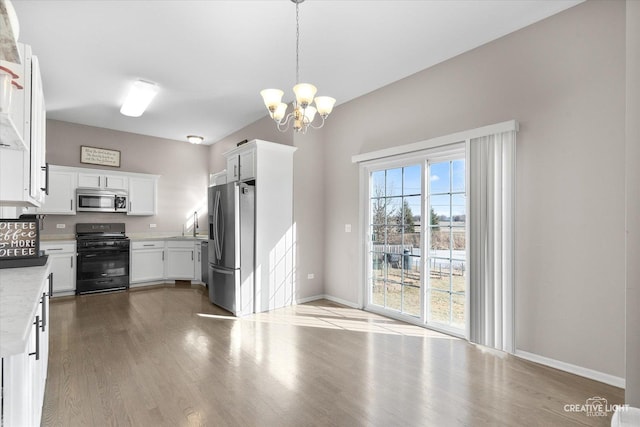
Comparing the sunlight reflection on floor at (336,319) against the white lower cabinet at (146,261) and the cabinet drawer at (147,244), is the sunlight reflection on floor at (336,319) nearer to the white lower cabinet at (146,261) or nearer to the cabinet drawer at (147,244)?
the white lower cabinet at (146,261)

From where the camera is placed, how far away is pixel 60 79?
4004 mm

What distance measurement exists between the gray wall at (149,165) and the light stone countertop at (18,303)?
432 cm

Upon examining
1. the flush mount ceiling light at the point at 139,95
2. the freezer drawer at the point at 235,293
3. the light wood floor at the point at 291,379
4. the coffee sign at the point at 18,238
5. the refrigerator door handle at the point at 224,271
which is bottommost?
the light wood floor at the point at 291,379

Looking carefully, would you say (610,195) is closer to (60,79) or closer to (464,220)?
(464,220)

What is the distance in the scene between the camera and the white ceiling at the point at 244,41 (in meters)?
2.67

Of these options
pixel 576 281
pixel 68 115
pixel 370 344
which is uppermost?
pixel 68 115

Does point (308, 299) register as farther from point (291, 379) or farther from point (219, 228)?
point (291, 379)

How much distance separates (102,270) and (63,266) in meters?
0.53

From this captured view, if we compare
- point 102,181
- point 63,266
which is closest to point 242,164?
point 102,181

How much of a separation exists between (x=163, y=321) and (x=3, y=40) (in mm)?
3527

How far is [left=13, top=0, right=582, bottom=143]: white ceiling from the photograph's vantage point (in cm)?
267

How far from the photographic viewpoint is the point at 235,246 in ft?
14.1

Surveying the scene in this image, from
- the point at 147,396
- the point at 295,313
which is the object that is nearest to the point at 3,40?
the point at 147,396

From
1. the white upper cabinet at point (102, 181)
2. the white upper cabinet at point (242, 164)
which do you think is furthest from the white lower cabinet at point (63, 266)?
the white upper cabinet at point (242, 164)
